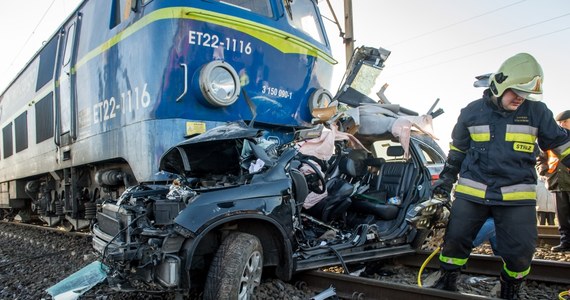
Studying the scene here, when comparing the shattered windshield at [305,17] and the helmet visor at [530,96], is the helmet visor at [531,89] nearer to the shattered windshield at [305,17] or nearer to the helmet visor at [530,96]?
the helmet visor at [530,96]

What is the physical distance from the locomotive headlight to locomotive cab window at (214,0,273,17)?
81cm

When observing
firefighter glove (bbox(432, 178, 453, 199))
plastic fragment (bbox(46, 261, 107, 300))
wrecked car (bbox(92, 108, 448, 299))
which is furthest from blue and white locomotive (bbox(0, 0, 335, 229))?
firefighter glove (bbox(432, 178, 453, 199))

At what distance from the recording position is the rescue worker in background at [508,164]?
122 inches

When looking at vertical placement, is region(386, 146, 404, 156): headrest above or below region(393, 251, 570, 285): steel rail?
above

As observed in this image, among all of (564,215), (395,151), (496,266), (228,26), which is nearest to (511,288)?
(496,266)

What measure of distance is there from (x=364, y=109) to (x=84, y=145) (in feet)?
12.0

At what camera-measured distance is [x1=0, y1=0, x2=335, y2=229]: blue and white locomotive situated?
13.8 feet

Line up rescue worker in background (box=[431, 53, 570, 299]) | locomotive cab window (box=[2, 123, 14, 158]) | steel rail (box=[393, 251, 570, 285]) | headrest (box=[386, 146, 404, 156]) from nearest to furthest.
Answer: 1. rescue worker in background (box=[431, 53, 570, 299])
2. steel rail (box=[393, 251, 570, 285])
3. headrest (box=[386, 146, 404, 156])
4. locomotive cab window (box=[2, 123, 14, 158])

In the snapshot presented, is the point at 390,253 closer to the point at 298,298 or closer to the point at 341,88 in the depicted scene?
the point at 298,298

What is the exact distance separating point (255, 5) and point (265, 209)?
2.84 meters

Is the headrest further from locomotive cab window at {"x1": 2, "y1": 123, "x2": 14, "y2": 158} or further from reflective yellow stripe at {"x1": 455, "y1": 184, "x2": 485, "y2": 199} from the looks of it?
locomotive cab window at {"x1": 2, "y1": 123, "x2": 14, "y2": 158}

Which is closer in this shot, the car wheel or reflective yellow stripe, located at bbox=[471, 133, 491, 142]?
the car wheel

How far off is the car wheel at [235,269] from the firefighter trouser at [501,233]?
1562 mm

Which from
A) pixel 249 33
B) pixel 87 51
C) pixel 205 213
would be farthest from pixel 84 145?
Answer: pixel 205 213
